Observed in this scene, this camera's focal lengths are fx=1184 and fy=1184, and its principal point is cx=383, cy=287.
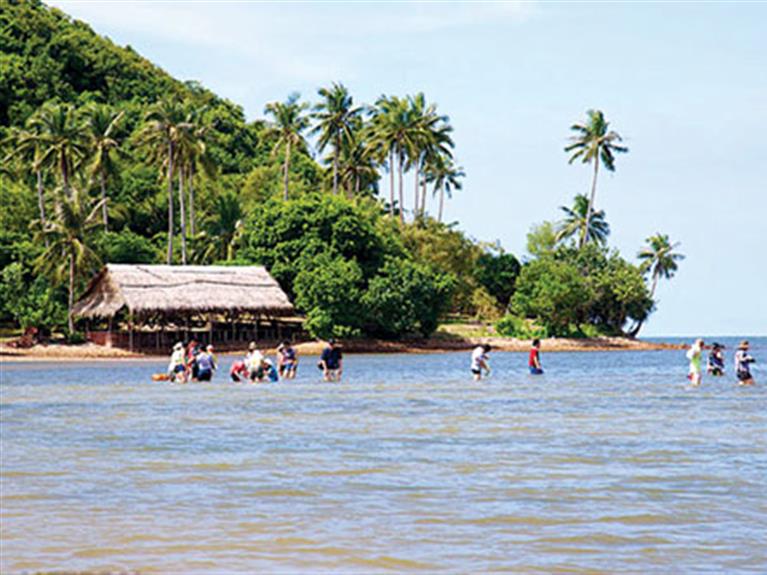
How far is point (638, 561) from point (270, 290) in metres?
55.0

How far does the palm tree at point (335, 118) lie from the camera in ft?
266

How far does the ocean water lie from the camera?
8727 mm

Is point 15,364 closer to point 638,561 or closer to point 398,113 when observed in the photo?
point 398,113

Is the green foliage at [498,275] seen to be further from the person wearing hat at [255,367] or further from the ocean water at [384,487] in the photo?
the ocean water at [384,487]

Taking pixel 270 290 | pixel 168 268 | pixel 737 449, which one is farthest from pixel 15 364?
pixel 737 449

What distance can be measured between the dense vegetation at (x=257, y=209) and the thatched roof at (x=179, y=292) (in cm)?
217

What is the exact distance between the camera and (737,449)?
15.7 meters

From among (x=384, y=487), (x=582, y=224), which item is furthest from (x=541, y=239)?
(x=384, y=487)

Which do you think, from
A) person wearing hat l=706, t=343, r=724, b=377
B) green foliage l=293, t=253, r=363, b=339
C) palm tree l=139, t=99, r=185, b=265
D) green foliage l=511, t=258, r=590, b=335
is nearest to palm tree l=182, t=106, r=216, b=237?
palm tree l=139, t=99, r=185, b=265

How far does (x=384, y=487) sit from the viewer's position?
39.9 feet

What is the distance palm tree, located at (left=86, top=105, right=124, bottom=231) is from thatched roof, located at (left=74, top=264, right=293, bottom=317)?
36.9 ft

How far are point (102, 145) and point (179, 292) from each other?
1614 cm

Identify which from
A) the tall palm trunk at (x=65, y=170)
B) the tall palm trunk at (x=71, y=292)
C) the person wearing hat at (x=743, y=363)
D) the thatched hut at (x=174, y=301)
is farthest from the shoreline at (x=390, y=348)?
the person wearing hat at (x=743, y=363)

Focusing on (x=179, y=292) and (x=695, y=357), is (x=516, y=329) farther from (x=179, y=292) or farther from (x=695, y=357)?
(x=695, y=357)
